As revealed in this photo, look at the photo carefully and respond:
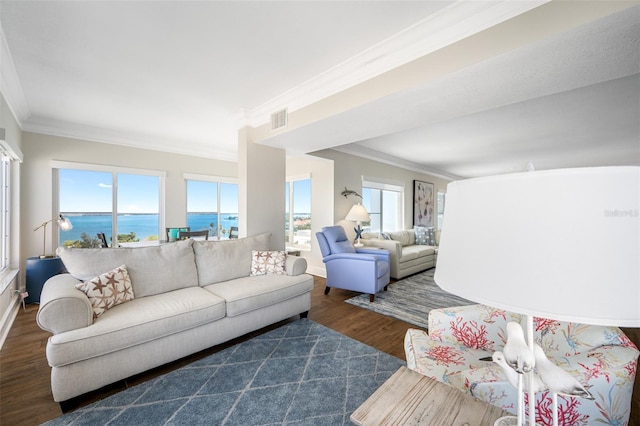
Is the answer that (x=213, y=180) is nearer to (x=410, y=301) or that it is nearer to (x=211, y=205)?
(x=211, y=205)

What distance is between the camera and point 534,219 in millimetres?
527

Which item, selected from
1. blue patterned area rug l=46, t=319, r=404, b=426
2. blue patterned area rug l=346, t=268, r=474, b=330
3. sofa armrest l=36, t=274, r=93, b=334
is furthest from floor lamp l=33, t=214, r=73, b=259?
blue patterned area rug l=346, t=268, r=474, b=330

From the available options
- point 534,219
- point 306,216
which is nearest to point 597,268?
point 534,219

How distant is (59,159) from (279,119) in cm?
356

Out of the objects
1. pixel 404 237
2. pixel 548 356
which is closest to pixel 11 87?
pixel 548 356

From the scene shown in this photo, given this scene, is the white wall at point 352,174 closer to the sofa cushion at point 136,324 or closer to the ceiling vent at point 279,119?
the ceiling vent at point 279,119

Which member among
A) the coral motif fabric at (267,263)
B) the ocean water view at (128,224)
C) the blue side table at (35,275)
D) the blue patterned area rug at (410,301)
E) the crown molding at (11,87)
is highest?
→ the crown molding at (11,87)

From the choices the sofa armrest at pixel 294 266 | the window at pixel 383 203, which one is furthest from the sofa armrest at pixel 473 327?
the window at pixel 383 203

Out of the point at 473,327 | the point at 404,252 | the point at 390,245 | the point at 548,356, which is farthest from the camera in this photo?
the point at 404,252

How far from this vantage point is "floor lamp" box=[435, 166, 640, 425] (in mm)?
467

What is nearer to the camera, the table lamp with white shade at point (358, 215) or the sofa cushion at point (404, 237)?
the table lamp with white shade at point (358, 215)

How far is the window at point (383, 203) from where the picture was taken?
6166 mm

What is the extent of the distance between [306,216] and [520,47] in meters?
4.60

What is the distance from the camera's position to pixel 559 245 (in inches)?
19.9
